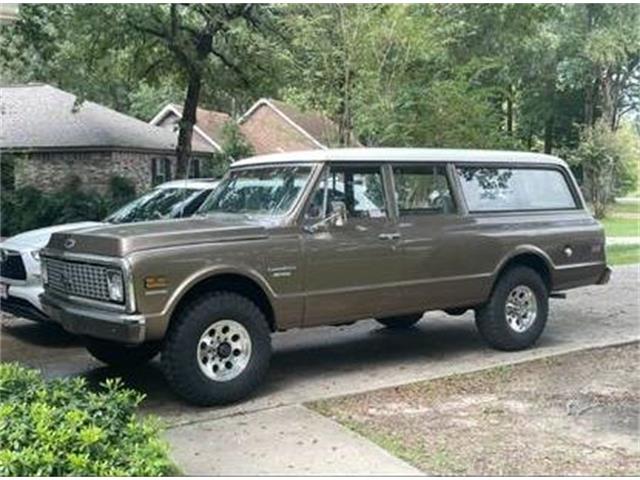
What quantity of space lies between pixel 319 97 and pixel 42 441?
13.5 metres

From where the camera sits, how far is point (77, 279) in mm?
6492

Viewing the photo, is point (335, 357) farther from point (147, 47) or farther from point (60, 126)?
point (60, 126)

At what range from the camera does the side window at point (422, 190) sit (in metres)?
7.55

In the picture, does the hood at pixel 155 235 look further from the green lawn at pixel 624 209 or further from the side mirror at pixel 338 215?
the green lawn at pixel 624 209

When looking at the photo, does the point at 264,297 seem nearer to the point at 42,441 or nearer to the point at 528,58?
the point at 42,441

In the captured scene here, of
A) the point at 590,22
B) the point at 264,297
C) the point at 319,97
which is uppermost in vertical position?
the point at 590,22

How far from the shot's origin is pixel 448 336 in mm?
9188

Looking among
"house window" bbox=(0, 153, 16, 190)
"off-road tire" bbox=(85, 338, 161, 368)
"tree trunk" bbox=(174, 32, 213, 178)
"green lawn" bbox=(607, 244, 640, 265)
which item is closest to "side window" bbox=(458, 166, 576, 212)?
"off-road tire" bbox=(85, 338, 161, 368)

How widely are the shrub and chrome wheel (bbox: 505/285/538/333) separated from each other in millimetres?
4676

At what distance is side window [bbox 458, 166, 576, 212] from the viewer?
8156 millimetres

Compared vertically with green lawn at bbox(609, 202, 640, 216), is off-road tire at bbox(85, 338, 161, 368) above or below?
above

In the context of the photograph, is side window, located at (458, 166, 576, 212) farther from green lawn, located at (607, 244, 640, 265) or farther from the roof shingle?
the roof shingle

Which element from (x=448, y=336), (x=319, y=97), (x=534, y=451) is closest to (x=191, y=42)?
(x=319, y=97)

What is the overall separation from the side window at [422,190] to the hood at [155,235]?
1522 millimetres
